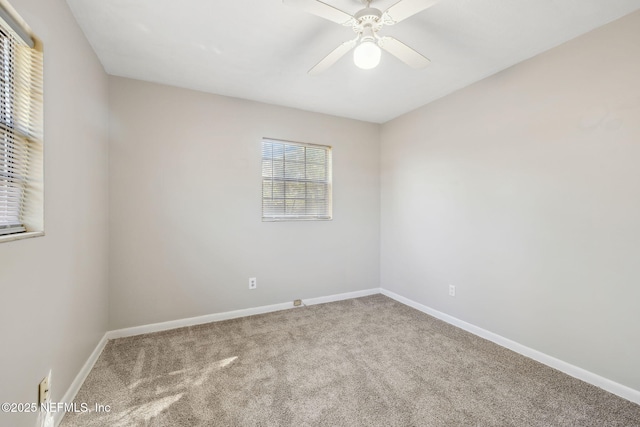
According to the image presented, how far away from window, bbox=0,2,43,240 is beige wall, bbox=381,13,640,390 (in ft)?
10.6

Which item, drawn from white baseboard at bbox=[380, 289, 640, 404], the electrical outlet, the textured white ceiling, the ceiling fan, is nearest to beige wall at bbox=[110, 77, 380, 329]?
the textured white ceiling

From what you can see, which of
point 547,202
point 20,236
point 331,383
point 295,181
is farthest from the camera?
point 295,181

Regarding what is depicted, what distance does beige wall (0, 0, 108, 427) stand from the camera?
3.77ft

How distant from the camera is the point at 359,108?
10.9ft

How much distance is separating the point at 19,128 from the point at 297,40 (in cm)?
170

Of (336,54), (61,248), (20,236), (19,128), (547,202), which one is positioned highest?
(336,54)

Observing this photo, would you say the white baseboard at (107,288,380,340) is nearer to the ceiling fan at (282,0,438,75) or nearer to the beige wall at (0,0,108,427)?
the beige wall at (0,0,108,427)

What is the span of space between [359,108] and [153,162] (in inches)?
93.3

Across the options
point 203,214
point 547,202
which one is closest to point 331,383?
point 203,214

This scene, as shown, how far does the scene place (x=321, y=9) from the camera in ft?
4.59

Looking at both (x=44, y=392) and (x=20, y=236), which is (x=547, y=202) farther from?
(x=44, y=392)

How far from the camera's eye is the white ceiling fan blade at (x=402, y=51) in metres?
1.63

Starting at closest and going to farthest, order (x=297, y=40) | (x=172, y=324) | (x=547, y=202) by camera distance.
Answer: (x=297, y=40), (x=547, y=202), (x=172, y=324)

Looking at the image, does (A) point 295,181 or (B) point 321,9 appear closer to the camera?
(B) point 321,9
